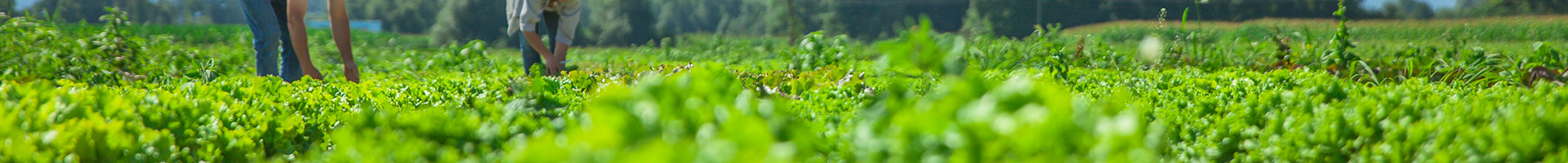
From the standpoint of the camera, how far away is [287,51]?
3.84 meters

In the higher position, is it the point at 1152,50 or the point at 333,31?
the point at 333,31

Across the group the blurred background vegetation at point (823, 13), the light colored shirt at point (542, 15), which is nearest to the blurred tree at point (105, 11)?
the blurred background vegetation at point (823, 13)

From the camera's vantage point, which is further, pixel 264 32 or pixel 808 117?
pixel 264 32

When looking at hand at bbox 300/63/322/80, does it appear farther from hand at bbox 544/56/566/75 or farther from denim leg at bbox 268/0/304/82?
hand at bbox 544/56/566/75

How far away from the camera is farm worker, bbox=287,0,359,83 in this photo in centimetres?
342

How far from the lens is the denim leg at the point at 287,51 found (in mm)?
3738

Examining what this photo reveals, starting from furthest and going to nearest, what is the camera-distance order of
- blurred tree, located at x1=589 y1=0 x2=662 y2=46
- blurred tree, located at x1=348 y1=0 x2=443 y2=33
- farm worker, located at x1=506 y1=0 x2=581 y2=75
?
blurred tree, located at x1=348 y1=0 x2=443 y2=33 < blurred tree, located at x1=589 y1=0 x2=662 y2=46 < farm worker, located at x1=506 y1=0 x2=581 y2=75

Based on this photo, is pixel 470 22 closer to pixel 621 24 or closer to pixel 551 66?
pixel 621 24

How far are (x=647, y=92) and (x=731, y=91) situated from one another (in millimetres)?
249

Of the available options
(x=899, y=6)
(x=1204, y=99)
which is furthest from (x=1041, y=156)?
(x=899, y=6)

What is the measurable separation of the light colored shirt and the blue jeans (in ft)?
2.76

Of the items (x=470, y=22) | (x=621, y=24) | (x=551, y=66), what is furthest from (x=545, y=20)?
(x=470, y=22)

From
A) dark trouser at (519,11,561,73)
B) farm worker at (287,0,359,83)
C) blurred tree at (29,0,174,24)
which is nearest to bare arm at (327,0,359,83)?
farm worker at (287,0,359,83)

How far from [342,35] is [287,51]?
19.6 inches
